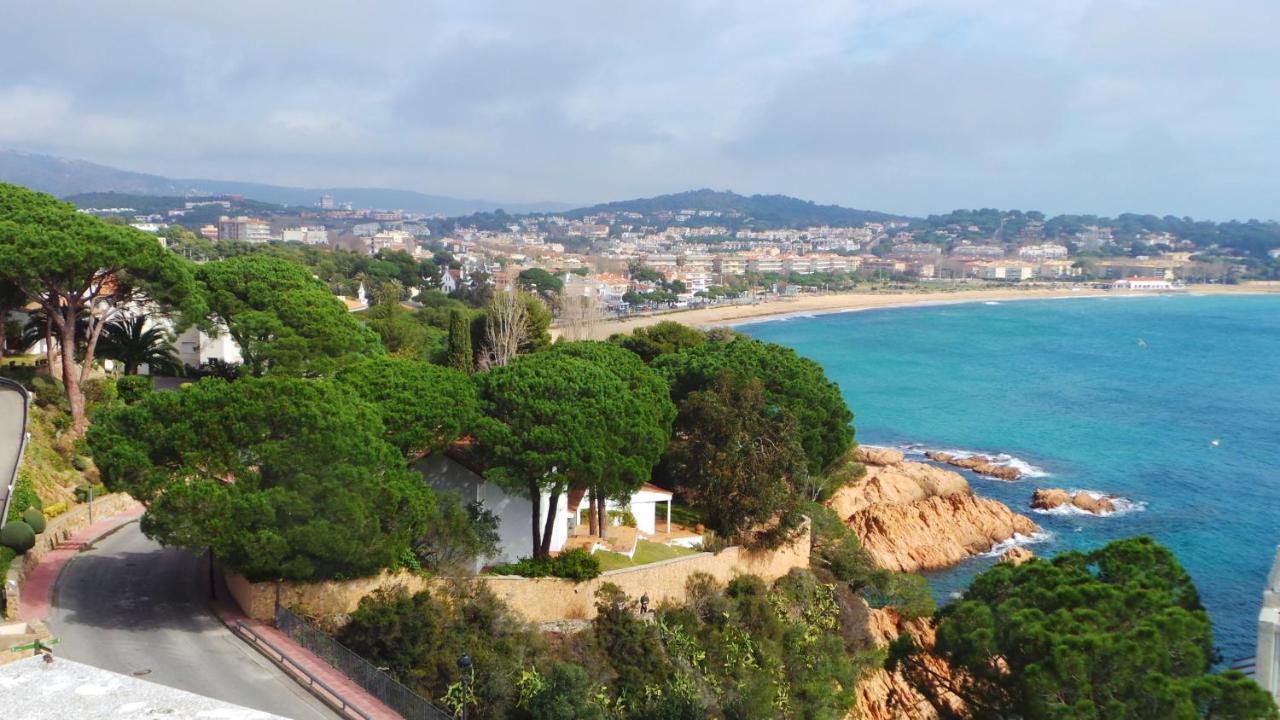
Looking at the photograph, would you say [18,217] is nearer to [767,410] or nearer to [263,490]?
[263,490]

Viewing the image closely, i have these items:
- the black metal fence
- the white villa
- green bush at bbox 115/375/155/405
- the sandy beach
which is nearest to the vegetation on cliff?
the black metal fence

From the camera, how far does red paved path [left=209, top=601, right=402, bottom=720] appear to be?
12.6m

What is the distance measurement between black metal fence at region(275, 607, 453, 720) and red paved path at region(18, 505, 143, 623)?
133 inches

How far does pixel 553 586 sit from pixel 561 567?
0.36 m

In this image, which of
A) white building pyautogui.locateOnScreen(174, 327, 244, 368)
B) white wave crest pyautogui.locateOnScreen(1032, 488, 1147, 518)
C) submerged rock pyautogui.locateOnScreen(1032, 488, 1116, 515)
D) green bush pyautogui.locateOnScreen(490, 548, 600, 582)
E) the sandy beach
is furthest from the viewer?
the sandy beach

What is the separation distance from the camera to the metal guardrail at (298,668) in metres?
12.5

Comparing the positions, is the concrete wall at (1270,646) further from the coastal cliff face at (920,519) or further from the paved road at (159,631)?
the coastal cliff face at (920,519)

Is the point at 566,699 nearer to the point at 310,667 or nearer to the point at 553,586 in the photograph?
the point at 310,667

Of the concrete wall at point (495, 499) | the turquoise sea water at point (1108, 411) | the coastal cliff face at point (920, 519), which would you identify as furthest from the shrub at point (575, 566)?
the turquoise sea water at point (1108, 411)

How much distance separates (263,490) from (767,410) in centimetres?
1241

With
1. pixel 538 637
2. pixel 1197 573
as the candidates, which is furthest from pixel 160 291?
pixel 1197 573

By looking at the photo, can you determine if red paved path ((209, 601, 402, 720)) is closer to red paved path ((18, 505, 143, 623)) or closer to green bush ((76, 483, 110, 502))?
red paved path ((18, 505, 143, 623))

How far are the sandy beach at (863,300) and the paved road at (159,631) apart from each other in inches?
2578

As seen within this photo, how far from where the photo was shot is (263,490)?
15.1m
